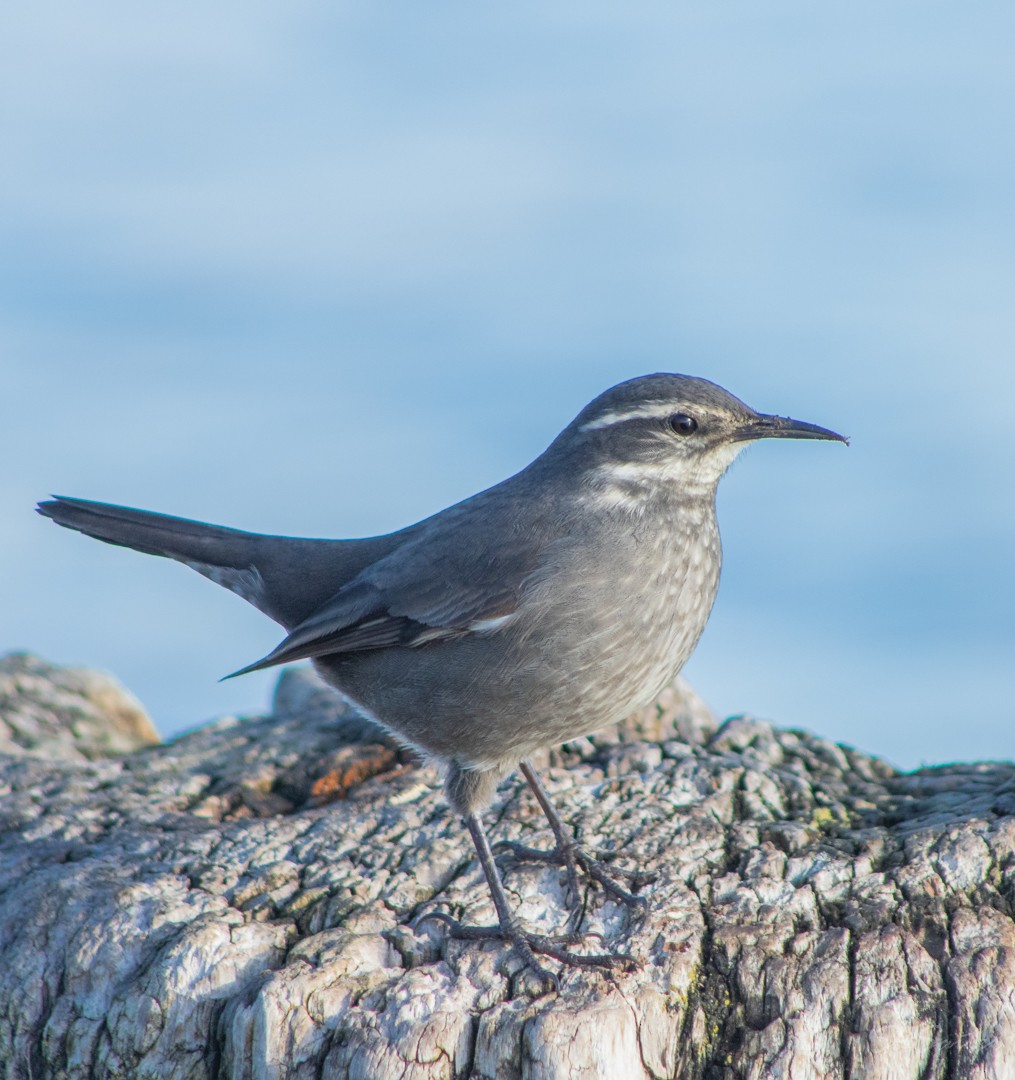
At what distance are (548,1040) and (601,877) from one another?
116 centimetres

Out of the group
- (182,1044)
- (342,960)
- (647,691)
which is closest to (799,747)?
(647,691)

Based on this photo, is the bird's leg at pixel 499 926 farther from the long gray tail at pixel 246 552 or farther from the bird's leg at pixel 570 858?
the long gray tail at pixel 246 552

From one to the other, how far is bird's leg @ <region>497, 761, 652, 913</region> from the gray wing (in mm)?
899

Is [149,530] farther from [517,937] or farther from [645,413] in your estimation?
[517,937]

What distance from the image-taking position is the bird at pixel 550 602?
247 inches

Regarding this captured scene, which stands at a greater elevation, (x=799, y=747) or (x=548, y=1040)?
(x=799, y=747)

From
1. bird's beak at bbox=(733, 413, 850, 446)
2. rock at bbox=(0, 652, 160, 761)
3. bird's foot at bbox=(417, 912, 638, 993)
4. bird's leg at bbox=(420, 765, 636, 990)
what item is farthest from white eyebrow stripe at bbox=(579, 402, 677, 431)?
rock at bbox=(0, 652, 160, 761)

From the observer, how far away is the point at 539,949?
17.9ft

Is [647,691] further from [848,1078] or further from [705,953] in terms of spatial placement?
[848,1078]

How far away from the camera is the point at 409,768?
7312 mm

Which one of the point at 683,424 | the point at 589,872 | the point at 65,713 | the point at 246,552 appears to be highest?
the point at 683,424

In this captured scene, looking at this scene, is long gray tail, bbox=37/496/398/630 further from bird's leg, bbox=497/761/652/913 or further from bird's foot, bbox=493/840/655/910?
bird's foot, bbox=493/840/655/910

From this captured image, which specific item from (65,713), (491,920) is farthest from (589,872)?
(65,713)

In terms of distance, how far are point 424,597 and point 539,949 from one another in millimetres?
2078
